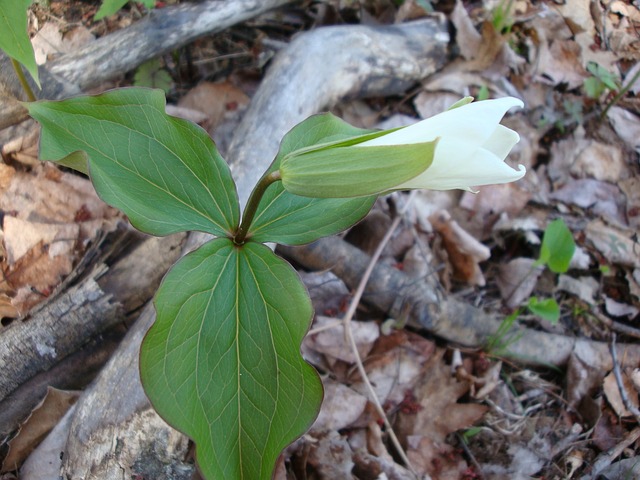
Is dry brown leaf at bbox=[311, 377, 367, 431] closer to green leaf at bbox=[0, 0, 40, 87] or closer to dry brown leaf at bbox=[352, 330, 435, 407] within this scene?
dry brown leaf at bbox=[352, 330, 435, 407]

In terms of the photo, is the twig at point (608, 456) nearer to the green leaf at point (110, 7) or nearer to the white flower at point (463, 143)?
the white flower at point (463, 143)

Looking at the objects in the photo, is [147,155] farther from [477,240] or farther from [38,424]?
[477,240]

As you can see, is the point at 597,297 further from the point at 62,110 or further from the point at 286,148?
the point at 62,110

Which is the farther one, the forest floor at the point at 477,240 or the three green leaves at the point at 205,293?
the forest floor at the point at 477,240

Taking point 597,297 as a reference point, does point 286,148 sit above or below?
above

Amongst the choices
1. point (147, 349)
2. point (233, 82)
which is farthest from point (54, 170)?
point (147, 349)

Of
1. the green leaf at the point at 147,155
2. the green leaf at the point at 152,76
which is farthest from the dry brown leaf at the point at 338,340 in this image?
the green leaf at the point at 152,76
